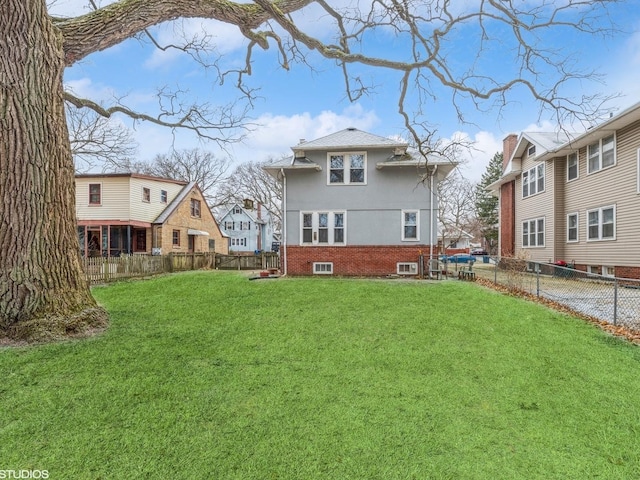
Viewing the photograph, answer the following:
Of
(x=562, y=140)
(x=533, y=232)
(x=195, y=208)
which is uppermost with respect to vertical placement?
(x=562, y=140)

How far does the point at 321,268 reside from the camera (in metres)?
14.2

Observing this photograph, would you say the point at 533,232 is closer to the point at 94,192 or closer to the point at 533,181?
the point at 533,181

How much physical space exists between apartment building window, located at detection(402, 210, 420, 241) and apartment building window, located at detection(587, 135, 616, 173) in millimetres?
6987

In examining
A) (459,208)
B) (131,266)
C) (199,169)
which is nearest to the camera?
(131,266)

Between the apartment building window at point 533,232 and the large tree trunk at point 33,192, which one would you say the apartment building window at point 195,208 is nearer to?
the large tree trunk at point 33,192

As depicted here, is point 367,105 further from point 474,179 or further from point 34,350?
point 474,179

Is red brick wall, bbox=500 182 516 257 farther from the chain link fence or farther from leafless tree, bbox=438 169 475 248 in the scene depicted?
leafless tree, bbox=438 169 475 248

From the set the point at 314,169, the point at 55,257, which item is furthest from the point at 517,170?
the point at 55,257

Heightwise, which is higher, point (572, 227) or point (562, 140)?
point (562, 140)

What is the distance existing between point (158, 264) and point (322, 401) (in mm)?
13051

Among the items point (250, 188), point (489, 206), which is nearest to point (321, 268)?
point (250, 188)

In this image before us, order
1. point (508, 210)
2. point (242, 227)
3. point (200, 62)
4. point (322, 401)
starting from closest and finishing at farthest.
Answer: point (322, 401) → point (200, 62) → point (508, 210) → point (242, 227)

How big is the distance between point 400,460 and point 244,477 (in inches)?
43.9

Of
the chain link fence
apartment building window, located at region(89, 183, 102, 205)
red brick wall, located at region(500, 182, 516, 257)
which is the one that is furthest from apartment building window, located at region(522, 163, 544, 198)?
apartment building window, located at region(89, 183, 102, 205)
